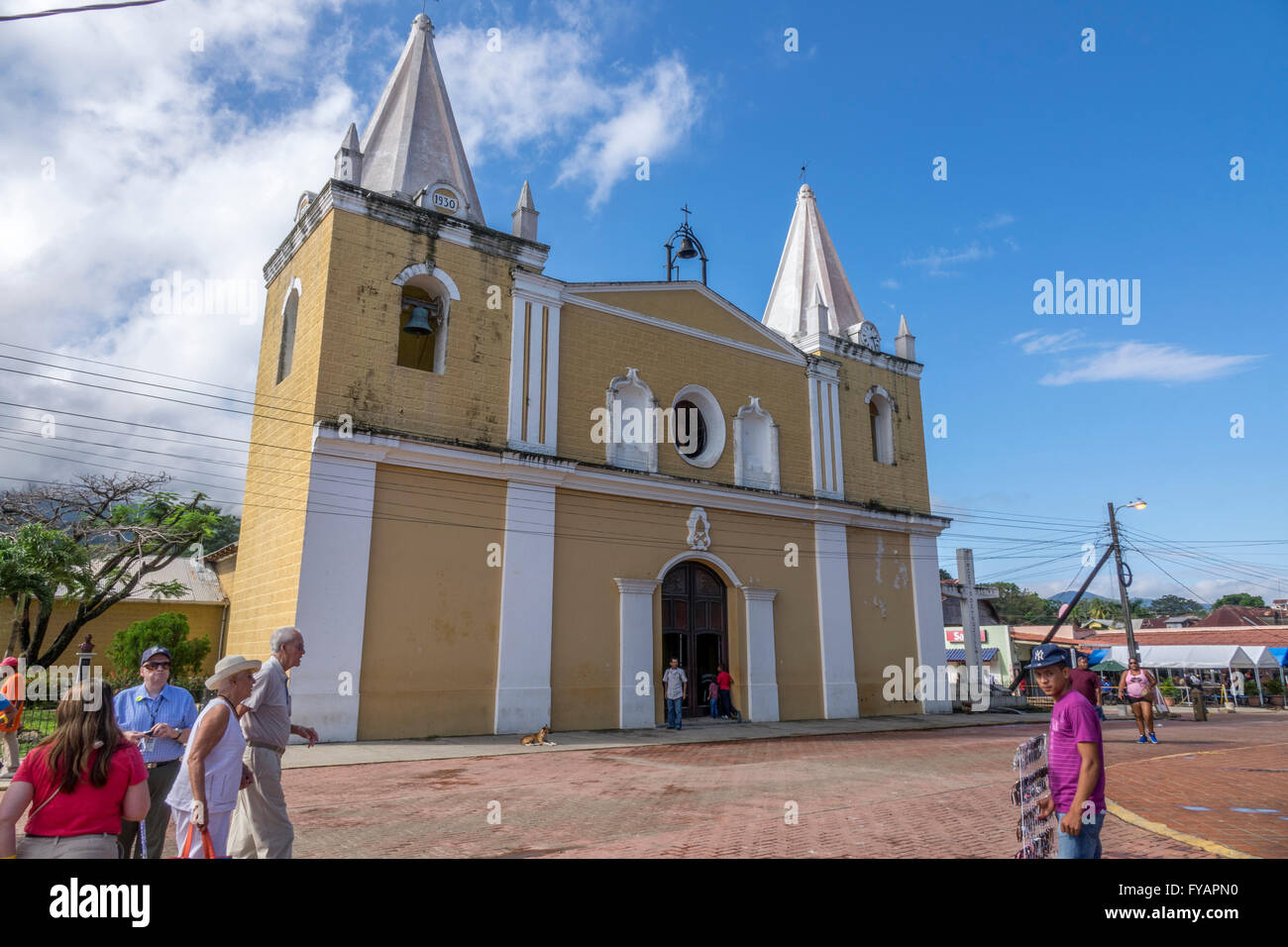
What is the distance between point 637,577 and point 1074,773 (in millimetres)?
13584

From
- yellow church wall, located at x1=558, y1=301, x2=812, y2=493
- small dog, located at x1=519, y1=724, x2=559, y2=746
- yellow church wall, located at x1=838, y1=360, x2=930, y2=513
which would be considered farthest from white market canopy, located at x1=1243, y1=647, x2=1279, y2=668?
small dog, located at x1=519, y1=724, x2=559, y2=746

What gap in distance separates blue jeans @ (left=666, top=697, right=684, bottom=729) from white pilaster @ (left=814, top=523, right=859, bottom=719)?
492cm

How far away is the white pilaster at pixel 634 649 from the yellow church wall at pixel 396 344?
4.19 metres

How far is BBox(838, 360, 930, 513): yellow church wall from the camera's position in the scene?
22375 mm

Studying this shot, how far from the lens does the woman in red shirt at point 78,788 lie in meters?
3.23

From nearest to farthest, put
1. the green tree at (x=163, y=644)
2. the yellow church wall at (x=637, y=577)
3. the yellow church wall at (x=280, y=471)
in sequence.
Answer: the yellow church wall at (x=280, y=471) → the yellow church wall at (x=637, y=577) → the green tree at (x=163, y=644)

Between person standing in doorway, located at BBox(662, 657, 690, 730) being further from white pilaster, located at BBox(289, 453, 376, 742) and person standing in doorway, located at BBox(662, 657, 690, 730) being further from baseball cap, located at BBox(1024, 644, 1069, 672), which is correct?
baseball cap, located at BBox(1024, 644, 1069, 672)

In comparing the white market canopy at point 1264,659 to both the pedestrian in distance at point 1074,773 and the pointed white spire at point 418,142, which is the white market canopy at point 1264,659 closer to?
the pointed white spire at point 418,142

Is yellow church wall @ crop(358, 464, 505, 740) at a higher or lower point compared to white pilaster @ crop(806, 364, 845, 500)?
lower

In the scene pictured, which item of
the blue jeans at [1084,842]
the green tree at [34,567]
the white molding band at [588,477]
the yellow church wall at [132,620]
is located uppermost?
the white molding band at [588,477]

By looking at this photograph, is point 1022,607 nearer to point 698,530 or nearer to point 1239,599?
point 1239,599

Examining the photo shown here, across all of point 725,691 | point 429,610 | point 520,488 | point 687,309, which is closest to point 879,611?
point 725,691

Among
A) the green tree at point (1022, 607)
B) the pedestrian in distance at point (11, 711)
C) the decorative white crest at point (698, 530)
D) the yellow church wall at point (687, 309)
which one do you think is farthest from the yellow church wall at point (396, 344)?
the green tree at point (1022, 607)
